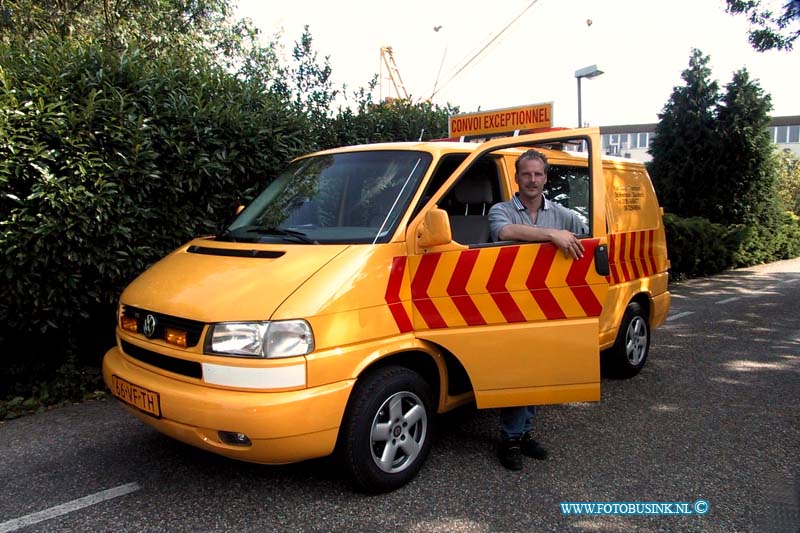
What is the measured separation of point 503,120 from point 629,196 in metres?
1.54

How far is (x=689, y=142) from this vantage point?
54.6ft

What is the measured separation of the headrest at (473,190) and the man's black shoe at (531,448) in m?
1.60

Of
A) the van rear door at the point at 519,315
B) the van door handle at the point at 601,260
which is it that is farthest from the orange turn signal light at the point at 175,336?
the van door handle at the point at 601,260

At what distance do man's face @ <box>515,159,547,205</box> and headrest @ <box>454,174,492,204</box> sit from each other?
363 millimetres

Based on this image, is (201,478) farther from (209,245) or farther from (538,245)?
(538,245)

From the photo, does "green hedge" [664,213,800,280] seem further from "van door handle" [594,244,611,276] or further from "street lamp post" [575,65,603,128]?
"van door handle" [594,244,611,276]

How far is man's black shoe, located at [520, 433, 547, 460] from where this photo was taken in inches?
148

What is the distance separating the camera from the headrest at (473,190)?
12.8 feet

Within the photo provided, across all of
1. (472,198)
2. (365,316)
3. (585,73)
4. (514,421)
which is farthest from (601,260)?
(585,73)

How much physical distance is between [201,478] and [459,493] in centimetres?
154

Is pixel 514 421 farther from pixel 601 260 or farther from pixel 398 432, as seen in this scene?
pixel 601 260

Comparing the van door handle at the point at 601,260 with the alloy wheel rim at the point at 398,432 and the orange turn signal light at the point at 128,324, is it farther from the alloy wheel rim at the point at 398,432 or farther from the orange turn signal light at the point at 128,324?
the orange turn signal light at the point at 128,324

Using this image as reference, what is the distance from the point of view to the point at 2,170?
14.0ft

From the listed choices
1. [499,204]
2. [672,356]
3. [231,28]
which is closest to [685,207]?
[672,356]
